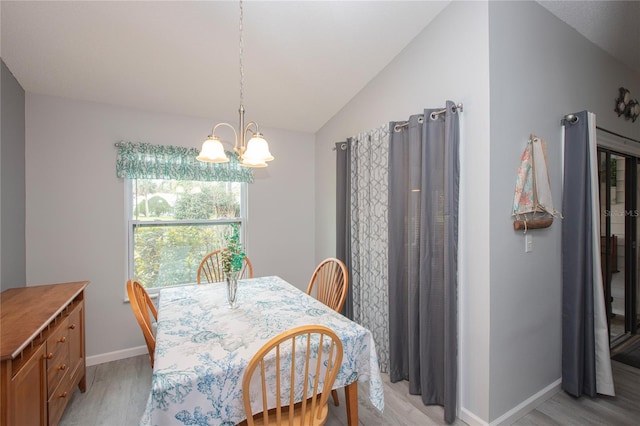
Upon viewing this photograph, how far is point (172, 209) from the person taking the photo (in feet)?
9.53

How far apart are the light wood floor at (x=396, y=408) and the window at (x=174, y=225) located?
926mm

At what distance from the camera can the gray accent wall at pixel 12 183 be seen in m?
1.94

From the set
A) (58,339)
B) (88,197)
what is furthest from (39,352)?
(88,197)

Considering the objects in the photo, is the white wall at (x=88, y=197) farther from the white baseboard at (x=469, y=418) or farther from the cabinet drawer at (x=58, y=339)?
the white baseboard at (x=469, y=418)

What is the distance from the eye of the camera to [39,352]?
1456 millimetres

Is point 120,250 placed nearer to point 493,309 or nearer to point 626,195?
point 493,309

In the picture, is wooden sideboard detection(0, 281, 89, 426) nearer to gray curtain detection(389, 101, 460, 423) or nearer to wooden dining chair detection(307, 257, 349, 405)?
wooden dining chair detection(307, 257, 349, 405)

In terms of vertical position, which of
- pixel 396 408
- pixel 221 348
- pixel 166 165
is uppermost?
pixel 166 165

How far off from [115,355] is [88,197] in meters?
1.49

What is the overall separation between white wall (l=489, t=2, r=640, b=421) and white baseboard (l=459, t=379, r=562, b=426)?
3 centimetres

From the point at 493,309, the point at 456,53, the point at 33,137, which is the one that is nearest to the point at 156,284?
the point at 33,137

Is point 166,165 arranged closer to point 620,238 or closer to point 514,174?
point 514,174

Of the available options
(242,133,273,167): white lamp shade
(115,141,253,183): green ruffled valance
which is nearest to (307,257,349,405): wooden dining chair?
(242,133,273,167): white lamp shade

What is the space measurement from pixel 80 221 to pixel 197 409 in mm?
2304
